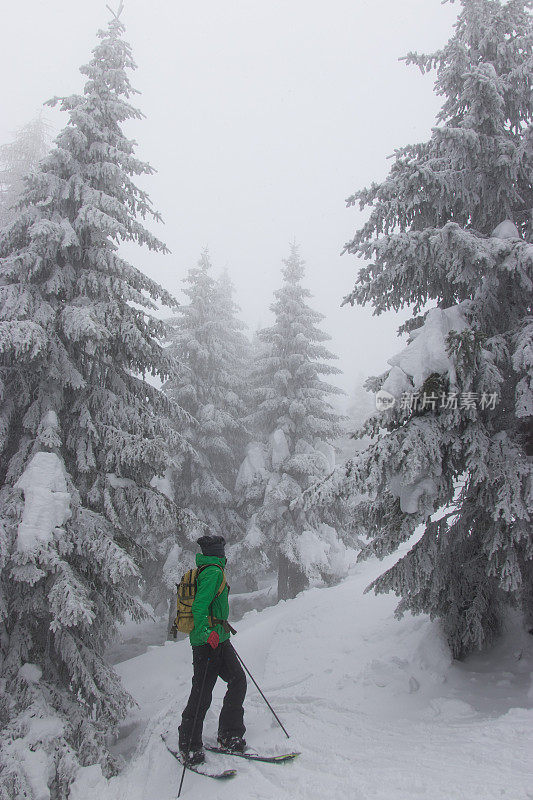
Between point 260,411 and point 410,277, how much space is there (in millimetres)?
10721

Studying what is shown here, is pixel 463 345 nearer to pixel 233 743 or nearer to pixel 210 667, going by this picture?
pixel 210 667

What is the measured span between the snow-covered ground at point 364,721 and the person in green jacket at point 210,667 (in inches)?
10.4

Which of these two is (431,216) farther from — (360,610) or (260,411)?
(260,411)

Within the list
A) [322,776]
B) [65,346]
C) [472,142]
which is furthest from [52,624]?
[472,142]

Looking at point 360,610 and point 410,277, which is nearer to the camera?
point 410,277

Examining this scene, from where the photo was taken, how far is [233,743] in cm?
561

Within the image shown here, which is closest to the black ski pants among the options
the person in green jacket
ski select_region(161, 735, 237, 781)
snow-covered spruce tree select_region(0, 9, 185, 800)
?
the person in green jacket

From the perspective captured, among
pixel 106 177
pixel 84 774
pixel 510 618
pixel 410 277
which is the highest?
pixel 106 177

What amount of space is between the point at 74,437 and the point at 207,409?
8.80 m

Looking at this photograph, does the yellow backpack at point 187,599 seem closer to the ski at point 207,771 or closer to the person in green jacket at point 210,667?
the person in green jacket at point 210,667

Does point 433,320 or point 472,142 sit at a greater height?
point 472,142

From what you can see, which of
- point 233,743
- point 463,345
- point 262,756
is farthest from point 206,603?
point 463,345

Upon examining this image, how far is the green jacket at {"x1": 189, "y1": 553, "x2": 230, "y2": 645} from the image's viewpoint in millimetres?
5695

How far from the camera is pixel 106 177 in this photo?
917cm
